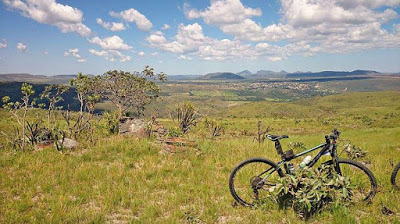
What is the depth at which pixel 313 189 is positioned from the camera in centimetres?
511

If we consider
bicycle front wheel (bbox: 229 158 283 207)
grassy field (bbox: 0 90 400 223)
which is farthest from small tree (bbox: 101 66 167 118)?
bicycle front wheel (bbox: 229 158 283 207)

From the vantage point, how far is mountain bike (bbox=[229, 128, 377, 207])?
19.3ft

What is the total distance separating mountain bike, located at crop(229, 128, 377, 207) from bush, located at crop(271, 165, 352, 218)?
0.24 metres

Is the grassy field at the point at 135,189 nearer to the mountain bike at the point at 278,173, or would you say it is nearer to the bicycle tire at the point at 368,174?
the bicycle tire at the point at 368,174

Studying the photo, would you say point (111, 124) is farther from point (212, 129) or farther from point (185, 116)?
point (212, 129)

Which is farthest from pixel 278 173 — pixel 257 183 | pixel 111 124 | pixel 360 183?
pixel 111 124

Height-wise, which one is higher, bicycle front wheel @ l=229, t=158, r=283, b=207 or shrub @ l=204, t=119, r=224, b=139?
bicycle front wheel @ l=229, t=158, r=283, b=207

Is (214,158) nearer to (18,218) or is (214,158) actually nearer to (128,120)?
(18,218)

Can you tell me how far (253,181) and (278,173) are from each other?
623 millimetres

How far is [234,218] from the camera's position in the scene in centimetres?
551

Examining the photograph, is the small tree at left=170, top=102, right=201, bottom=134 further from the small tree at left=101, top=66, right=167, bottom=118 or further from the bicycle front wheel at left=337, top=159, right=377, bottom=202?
the bicycle front wheel at left=337, top=159, right=377, bottom=202

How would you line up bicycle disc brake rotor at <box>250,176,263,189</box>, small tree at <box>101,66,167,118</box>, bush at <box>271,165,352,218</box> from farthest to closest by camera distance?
small tree at <box>101,66,167,118</box> < bicycle disc brake rotor at <box>250,176,263,189</box> < bush at <box>271,165,352,218</box>

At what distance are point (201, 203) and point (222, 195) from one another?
2.56ft

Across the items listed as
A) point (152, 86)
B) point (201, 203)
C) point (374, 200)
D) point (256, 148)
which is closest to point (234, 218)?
point (201, 203)
